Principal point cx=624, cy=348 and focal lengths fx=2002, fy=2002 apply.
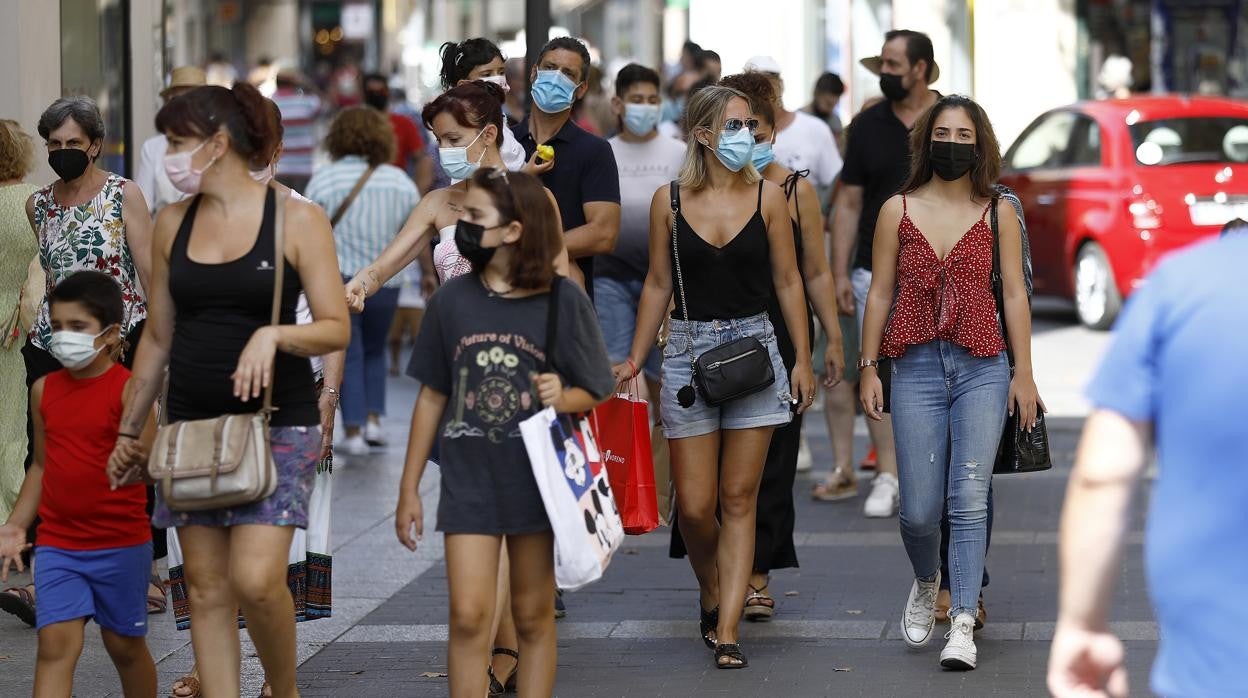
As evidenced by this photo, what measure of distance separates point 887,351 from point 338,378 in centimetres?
177

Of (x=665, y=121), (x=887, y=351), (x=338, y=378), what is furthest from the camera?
(x=665, y=121)

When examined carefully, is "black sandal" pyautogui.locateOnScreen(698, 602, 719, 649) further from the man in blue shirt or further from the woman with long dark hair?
the man in blue shirt

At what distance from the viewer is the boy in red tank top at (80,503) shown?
506 cm

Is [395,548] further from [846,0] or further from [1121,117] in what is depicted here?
[846,0]

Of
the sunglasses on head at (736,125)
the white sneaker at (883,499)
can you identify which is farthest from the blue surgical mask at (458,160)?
the white sneaker at (883,499)

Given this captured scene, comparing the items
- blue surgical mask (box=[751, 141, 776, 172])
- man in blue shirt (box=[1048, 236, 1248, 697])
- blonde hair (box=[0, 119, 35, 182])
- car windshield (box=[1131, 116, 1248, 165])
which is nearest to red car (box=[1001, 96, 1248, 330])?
car windshield (box=[1131, 116, 1248, 165])

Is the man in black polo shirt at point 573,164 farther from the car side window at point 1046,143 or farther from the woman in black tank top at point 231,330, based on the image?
the car side window at point 1046,143

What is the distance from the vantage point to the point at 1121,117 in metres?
16.1

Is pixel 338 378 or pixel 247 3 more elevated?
pixel 247 3

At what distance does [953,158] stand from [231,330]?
252 centimetres

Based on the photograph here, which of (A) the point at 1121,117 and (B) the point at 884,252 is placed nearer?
(B) the point at 884,252

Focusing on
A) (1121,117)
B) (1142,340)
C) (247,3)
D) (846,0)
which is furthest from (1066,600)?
(247,3)

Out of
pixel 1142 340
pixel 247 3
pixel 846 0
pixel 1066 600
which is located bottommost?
pixel 1066 600

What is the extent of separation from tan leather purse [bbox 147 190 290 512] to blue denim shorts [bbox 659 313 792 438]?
6.65 ft
